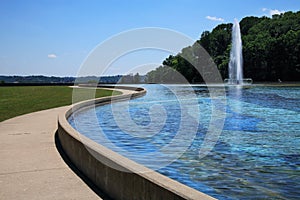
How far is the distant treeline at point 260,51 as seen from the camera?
221ft

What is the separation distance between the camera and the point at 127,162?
4.79m

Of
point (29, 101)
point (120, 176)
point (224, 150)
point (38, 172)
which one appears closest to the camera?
point (120, 176)

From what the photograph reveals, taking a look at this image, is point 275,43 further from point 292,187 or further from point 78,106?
point 292,187

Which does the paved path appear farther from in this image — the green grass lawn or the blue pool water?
the green grass lawn

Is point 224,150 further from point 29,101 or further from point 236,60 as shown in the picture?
point 236,60

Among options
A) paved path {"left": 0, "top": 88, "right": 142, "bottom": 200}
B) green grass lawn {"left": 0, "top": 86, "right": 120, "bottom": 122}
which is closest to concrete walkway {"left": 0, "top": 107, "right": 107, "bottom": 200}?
paved path {"left": 0, "top": 88, "right": 142, "bottom": 200}

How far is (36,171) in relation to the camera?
6.33 metres

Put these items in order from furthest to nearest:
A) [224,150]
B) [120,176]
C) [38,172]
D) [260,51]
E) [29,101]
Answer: [260,51] → [29,101] → [224,150] → [38,172] → [120,176]

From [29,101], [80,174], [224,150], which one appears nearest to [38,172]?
[80,174]

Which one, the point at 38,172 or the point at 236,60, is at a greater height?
the point at 236,60

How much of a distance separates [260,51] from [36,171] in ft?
228

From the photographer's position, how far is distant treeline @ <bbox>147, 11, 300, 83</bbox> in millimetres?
67375

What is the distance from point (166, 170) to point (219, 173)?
961 mm

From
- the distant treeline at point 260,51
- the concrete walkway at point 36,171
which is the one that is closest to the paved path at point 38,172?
the concrete walkway at point 36,171
